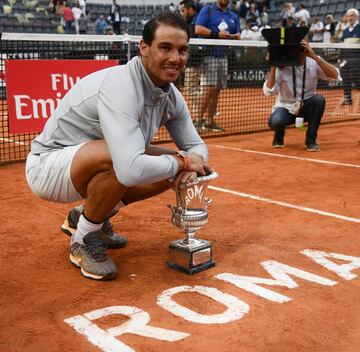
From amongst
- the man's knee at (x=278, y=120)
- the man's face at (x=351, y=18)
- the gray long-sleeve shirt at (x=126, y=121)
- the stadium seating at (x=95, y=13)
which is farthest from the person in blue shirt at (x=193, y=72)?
the stadium seating at (x=95, y=13)

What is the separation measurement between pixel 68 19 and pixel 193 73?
12.2 meters

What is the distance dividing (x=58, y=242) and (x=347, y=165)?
369 centimetres

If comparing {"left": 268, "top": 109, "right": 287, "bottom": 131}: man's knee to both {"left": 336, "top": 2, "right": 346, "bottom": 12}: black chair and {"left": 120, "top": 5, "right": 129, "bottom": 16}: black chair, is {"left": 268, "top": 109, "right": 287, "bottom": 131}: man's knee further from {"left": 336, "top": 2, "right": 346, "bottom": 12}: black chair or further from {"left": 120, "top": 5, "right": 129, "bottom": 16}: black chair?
{"left": 120, "top": 5, "right": 129, "bottom": 16}: black chair

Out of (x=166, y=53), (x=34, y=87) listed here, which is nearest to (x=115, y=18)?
(x=34, y=87)

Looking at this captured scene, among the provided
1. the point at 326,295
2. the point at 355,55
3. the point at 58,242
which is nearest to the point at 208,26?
the point at 355,55

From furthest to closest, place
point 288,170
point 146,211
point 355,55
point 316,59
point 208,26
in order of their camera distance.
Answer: point 355,55 < point 208,26 < point 316,59 < point 288,170 < point 146,211

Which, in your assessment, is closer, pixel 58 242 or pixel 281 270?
pixel 281 270

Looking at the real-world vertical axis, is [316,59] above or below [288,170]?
above

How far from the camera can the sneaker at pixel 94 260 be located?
10.1 feet

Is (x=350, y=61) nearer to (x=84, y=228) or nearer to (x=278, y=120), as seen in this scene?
(x=278, y=120)

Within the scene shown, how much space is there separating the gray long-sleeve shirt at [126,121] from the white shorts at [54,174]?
82 millimetres

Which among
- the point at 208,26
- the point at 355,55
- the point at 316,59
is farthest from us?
the point at 355,55

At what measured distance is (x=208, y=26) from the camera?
347 inches

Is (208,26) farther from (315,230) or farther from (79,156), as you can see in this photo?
(79,156)
